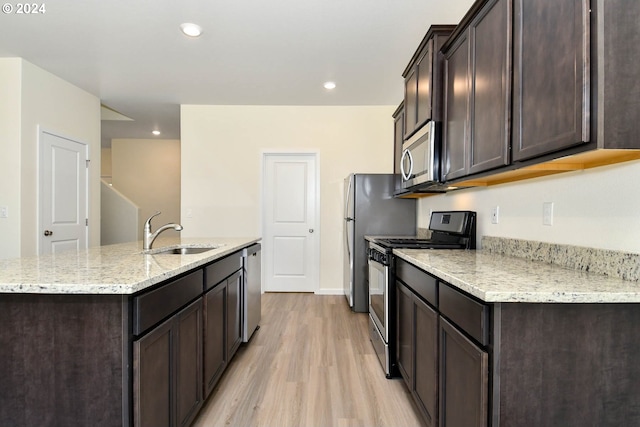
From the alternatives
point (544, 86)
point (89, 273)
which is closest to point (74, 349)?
point (89, 273)

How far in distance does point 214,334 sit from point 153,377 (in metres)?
0.75

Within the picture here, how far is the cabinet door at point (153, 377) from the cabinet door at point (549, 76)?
161 cm

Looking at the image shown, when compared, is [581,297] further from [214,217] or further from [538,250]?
[214,217]

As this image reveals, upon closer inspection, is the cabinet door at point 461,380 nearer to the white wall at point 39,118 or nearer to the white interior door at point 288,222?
the white interior door at point 288,222

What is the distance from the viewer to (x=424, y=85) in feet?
7.79

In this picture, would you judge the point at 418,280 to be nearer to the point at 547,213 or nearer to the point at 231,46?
the point at 547,213

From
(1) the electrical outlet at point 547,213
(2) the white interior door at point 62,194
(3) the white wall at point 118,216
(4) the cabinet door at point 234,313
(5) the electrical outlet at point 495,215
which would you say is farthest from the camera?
(3) the white wall at point 118,216

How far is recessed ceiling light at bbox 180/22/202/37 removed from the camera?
2.69 metres

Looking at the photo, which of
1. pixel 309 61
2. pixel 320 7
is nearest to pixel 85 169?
pixel 309 61

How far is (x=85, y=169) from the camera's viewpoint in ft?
14.5

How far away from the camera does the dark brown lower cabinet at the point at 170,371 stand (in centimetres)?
121

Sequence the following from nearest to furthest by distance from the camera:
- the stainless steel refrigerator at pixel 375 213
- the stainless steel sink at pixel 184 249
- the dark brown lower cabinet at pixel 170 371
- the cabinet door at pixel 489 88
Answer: the dark brown lower cabinet at pixel 170 371 → the cabinet door at pixel 489 88 → the stainless steel sink at pixel 184 249 → the stainless steel refrigerator at pixel 375 213

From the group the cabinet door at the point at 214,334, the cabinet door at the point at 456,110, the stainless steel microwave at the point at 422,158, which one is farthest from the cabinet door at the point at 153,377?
the stainless steel microwave at the point at 422,158

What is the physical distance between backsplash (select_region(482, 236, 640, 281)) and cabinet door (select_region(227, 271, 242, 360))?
1.81 m
